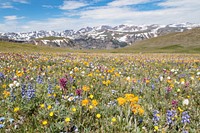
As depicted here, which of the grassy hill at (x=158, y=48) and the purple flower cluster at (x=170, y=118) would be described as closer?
the purple flower cluster at (x=170, y=118)

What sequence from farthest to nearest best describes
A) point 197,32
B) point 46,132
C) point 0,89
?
point 197,32 < point 0,89 < point 46,132

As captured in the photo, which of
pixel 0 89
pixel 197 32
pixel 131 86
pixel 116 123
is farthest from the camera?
pixel 197 32

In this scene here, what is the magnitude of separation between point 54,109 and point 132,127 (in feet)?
4.95

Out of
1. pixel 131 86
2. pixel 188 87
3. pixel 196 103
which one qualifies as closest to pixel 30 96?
pixel 131 86

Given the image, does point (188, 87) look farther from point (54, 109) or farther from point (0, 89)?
point (0, 89)

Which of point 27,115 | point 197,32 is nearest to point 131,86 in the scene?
point 27,115

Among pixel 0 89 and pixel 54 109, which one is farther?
pixel 0 89

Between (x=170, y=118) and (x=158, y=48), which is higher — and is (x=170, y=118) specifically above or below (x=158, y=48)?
above

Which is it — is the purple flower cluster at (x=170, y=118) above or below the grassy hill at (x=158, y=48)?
above

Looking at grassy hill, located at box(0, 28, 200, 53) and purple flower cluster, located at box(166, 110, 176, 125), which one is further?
grassy hill, located at box(0, 28, 200, 53)

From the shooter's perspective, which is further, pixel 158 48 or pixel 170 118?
pixel 158 48

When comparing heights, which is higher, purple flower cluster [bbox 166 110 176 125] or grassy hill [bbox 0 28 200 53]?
purple flower cluster [bbox 166 110 176 125]

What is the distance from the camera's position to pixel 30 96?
5.37 metres

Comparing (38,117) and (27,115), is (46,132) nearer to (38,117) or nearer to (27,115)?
(38,117)
